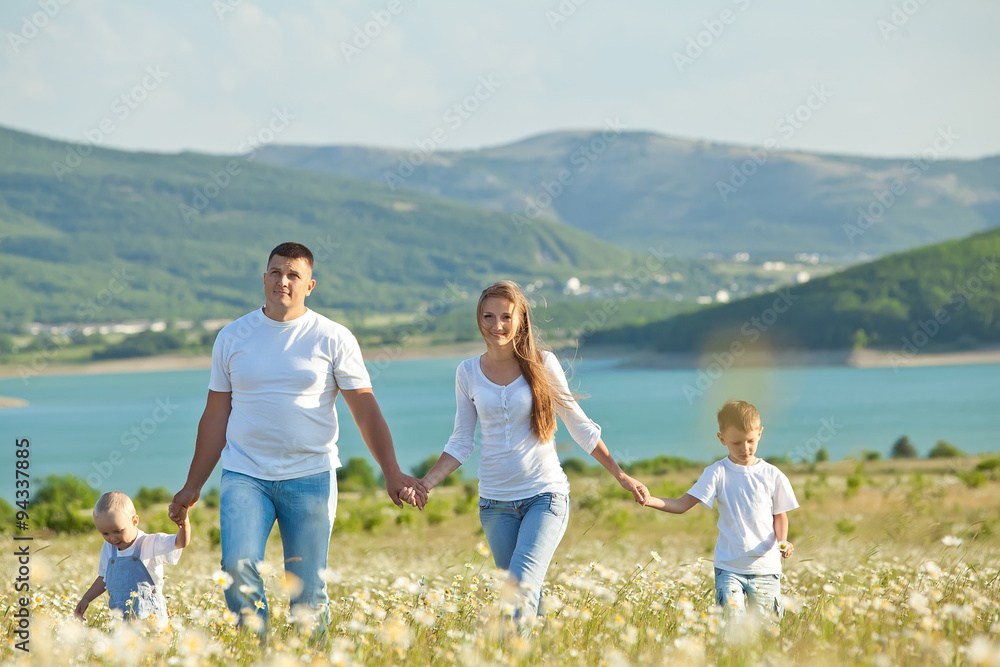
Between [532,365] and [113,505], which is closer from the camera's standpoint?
[113,505]

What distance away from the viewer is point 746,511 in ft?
15.5

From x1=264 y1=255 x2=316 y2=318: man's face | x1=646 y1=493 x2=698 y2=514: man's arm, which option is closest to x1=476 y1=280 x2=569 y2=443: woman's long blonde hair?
x1=646 y1=493 x2=698 y2=514: man's arm

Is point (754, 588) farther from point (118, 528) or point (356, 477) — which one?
point (356, 477)

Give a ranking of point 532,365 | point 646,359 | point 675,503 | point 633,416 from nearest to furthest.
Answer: point 532,365
point 675,503
point 633,416
point 646,359

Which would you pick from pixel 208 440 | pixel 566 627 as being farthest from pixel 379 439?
pixel 566 627

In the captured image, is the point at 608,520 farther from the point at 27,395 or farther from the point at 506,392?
the point at 27,395

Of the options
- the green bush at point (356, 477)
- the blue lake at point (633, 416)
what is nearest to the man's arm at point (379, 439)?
the green bush at point (356, 477)

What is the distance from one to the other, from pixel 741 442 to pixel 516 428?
1051mm

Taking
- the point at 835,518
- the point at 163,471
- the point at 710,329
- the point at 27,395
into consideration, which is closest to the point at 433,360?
the point at 710,329

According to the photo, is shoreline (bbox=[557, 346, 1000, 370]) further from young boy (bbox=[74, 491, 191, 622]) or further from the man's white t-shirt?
young boy (bbox=[74, 491, 191, 622])

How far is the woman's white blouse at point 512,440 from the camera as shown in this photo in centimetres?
473

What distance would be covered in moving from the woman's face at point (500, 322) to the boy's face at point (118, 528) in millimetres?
1813

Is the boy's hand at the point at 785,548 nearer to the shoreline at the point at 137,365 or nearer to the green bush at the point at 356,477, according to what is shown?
the green bush at the point at 356,477

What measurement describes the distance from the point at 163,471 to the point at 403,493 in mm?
59514
